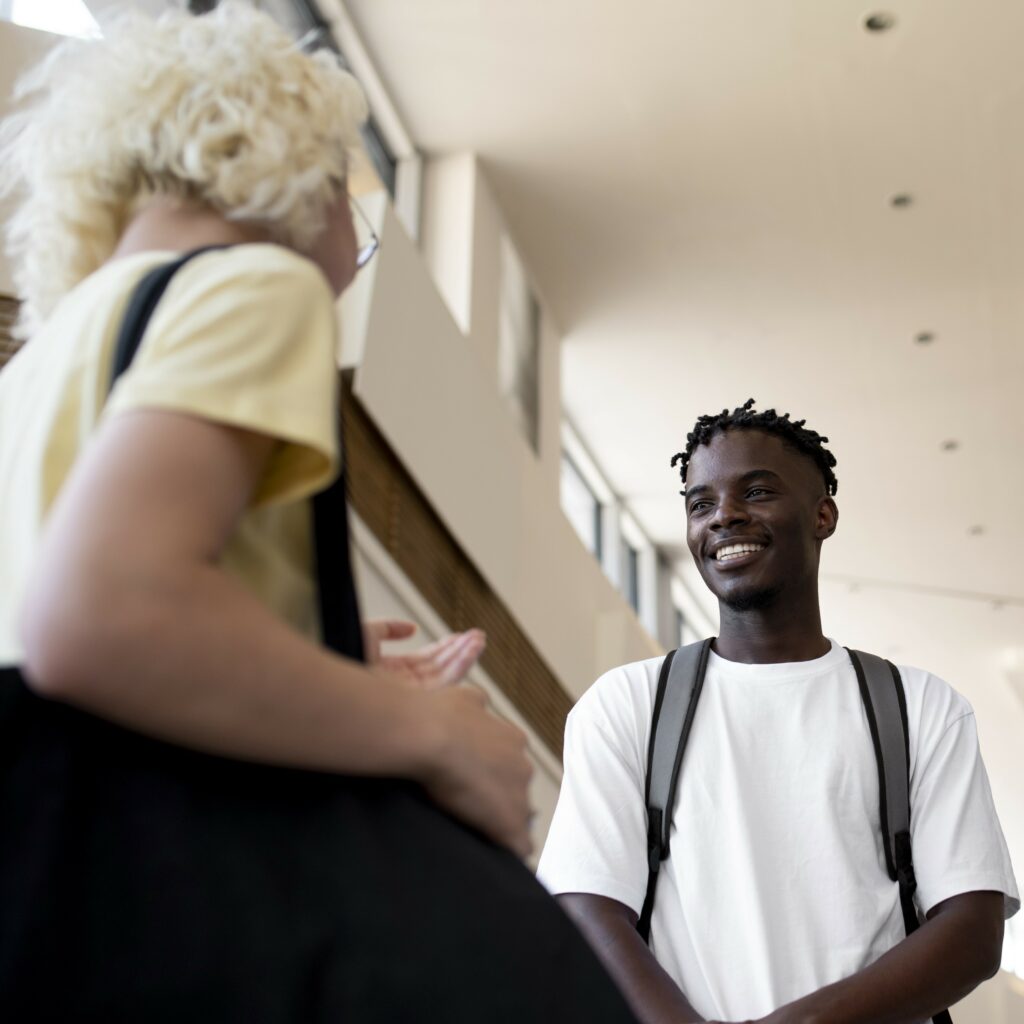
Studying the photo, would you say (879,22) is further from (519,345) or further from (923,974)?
(923,974)

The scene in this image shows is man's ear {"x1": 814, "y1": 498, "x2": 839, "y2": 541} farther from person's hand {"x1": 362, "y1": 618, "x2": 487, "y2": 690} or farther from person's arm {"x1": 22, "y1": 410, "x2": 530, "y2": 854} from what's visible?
person's arm {"x1": 22, "y1": 410, "x2": 530, "y2": 854}

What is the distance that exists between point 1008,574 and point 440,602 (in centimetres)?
794

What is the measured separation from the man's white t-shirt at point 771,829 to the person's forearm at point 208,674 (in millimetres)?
1231

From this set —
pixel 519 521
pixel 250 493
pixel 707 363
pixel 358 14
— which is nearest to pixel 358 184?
pixel 358 14

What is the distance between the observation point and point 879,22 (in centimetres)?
724

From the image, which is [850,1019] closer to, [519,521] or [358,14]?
[519,521]

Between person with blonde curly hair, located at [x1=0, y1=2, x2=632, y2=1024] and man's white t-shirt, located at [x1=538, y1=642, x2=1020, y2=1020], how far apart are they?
112cm

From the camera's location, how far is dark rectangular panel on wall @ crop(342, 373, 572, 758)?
5629mm

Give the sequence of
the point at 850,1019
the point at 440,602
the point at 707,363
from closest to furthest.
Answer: the point at 850,1019 → the point at 440,602 → the point at 707,363

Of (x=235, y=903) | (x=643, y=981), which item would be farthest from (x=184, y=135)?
(x=643, y=981)

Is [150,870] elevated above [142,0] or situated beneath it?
situated beneath

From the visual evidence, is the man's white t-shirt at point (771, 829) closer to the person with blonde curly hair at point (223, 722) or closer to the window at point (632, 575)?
the person with blonde curly hair at point (223, 722)

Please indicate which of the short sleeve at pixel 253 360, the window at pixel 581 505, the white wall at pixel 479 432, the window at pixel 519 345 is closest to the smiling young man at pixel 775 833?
the short sleeve at pixel 253 360

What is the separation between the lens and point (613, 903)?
2.05m
